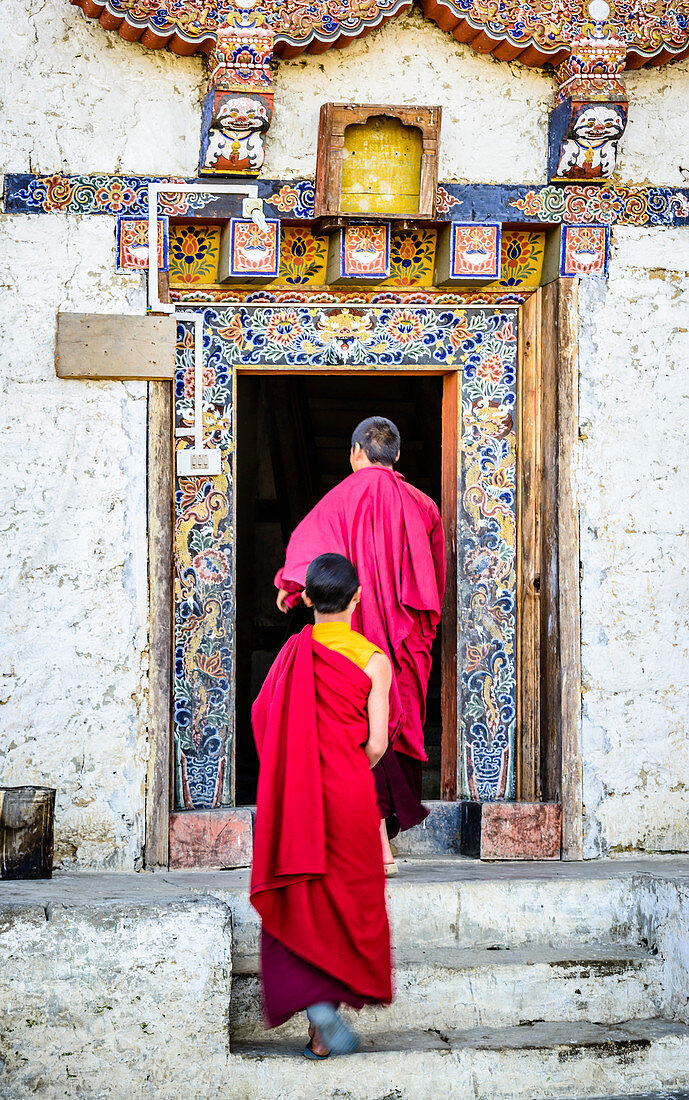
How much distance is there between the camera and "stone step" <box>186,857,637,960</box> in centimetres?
480

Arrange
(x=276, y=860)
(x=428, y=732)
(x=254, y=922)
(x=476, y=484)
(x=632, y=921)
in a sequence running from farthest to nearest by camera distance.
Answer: (x=428, y=732)
(x=476, y=484)
(x=632, y=921)
(x=254, y=922)
(x=276, y=860)

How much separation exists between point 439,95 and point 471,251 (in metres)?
0.65

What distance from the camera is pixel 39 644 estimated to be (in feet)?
17.1

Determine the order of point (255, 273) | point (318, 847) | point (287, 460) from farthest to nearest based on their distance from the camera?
point (287, 460), point (255, 273), point (318, 847)

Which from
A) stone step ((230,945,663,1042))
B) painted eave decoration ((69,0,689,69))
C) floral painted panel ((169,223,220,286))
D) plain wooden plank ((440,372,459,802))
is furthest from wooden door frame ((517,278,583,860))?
floral painted panel ((169,223,220,286))

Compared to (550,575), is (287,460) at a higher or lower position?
higher

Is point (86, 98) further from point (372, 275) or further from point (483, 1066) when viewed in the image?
point (483, 1066)

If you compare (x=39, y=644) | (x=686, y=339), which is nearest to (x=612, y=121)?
(x=686, y=339)

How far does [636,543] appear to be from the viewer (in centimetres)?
563

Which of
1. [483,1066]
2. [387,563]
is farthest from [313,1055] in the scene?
[387,563]

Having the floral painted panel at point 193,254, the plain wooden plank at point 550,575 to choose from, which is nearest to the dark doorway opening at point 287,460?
the plain wooden plank at point 550,575

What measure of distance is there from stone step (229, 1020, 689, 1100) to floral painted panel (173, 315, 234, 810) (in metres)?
1.44

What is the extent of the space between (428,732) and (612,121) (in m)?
3.31

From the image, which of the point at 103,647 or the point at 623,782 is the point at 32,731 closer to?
the point at 103,647
